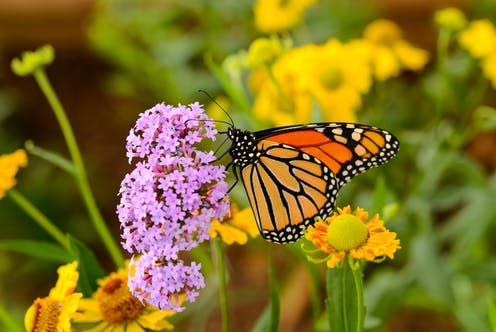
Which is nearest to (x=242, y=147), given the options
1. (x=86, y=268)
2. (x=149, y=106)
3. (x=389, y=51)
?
(x=86, y=268)

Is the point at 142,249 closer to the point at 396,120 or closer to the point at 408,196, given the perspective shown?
the point at 408,196

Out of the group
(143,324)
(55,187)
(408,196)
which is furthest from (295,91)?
(55,187)

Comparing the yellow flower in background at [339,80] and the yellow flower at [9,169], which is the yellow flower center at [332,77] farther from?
the yellow flower at [9,169]

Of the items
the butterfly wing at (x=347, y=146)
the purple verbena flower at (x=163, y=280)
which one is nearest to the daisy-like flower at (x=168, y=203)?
the purple verbena flower at (x=163, y=280)

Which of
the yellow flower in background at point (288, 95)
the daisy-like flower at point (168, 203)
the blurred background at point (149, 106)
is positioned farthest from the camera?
the blurred background at point (149, 106)

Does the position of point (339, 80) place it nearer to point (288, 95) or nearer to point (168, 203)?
point (288, 95)

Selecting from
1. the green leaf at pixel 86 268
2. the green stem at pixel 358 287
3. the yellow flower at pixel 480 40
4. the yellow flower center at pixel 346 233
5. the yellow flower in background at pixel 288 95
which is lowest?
the green stem at pixel 358 287

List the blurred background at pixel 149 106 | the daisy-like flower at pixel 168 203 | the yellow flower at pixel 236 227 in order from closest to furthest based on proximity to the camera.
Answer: the daisy-like flower at pixel 168 203 → the yellow flower at pixel 236 227 → the blurred background at pixel 149 106
